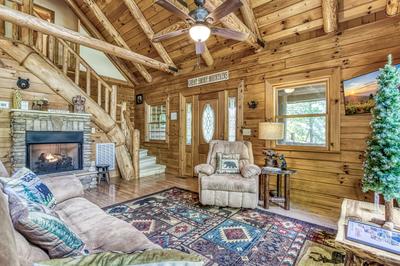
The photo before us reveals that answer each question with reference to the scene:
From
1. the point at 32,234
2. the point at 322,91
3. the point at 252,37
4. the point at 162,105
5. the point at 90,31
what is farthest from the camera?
the point at 162,105

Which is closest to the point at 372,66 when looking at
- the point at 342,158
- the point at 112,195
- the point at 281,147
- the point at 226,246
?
the point at 342,158

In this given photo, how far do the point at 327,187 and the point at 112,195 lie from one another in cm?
371

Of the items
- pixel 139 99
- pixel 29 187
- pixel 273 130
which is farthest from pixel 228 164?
pixel 139 99

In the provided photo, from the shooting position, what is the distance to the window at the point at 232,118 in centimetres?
456

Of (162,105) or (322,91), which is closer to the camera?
(322,91)

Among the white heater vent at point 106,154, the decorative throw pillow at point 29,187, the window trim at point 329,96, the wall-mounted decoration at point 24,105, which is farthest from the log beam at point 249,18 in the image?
the wall-mounted decoration at point 24,105

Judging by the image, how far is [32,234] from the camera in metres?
1.02

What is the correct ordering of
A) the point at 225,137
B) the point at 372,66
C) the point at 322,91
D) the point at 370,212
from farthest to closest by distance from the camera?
the point at 225,137, the point at 322,91, the point at 372,66, the point at 370,212

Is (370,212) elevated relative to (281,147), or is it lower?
lower

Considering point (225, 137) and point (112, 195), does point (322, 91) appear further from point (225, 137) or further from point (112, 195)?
point (112, 195)

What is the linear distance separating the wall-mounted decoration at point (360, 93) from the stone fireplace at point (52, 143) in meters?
4.87

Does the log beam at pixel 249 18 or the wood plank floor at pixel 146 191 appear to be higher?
the log beam at pixel 249 18

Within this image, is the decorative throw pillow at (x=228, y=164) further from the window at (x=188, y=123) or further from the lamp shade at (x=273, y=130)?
the window at (x=188, y=123)

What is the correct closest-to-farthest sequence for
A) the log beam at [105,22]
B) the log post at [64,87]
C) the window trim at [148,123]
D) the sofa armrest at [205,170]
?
the sofa armrest at [205,170] → the log post at [64,87] → the log beam at [105,22] → the window trim at [148,123]
